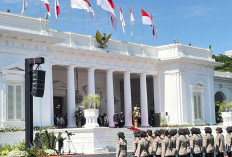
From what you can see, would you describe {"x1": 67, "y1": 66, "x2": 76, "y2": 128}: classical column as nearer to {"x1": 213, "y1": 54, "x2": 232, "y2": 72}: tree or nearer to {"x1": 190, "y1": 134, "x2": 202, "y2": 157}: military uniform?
{"x1": 190, "y1": 134, "x2": 202, "y2": 157}: military uniform

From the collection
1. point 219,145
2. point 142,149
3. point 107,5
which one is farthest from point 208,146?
point 107,5

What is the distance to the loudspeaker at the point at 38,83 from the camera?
18.5m

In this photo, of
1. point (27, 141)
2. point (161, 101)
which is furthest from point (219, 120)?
point (27, 141)

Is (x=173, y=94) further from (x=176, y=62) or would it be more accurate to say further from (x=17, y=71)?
(x=17, y=71)

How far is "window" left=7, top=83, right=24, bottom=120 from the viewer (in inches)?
1076

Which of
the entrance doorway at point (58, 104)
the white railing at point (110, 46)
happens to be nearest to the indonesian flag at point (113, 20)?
the white railing at point (110, 46)

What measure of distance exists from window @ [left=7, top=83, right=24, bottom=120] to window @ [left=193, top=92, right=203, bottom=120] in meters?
17.4

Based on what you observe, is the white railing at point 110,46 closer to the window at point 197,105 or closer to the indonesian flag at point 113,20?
the indonesian flag at point 113,20

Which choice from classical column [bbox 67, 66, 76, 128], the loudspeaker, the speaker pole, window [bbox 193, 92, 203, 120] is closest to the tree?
window [bbox 193, 92, 203, 120]

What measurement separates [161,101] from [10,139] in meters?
16.7

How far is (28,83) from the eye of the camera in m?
19.2

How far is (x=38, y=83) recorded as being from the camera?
61.1 feet

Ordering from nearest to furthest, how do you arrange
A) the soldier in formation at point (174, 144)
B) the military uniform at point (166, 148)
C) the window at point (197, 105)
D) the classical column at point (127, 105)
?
the soldier in formation at point (174, 144)
the military uniform at point (166, 148)
the classical column at point (127, 105)
the window at point (197, 105)

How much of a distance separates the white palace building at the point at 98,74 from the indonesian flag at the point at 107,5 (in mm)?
2680
